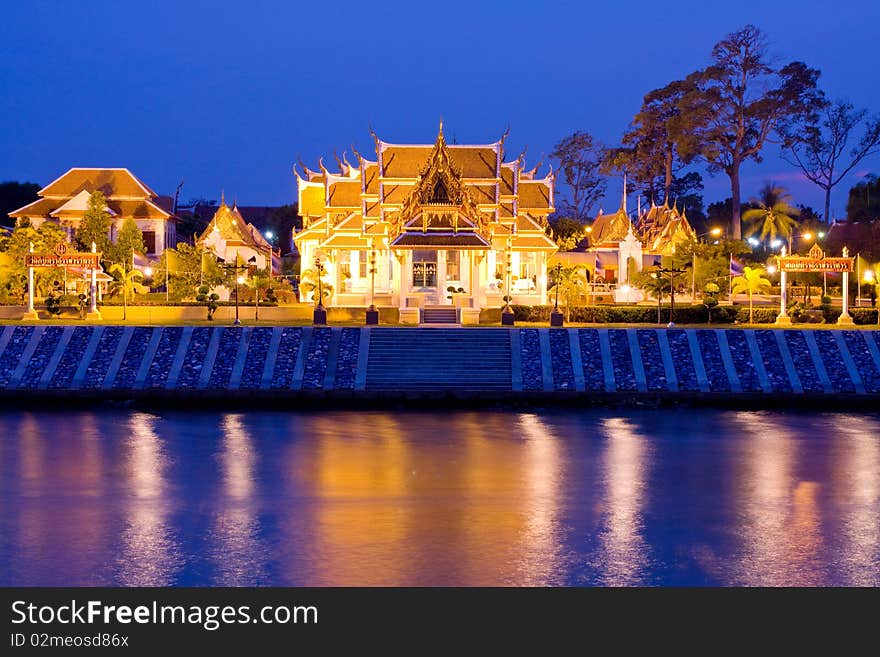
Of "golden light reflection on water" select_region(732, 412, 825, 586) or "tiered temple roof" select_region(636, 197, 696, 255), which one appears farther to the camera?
"tiered temple roof" select_region(636, 197, 696, 255)

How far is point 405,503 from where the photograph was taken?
14414mm

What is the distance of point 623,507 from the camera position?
14.4 m

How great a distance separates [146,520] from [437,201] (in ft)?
91.6

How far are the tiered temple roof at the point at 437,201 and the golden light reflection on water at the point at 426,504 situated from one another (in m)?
18.9

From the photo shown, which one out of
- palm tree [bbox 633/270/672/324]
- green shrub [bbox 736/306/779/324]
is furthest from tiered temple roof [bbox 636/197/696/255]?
green shrub [bbox 736/306/779/324]

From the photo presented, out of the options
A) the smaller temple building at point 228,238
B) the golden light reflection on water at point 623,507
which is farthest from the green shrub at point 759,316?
the smaller temple building at point 228,238

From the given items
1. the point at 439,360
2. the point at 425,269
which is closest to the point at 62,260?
the point at 425,269

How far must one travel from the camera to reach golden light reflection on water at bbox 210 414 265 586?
36.6ft

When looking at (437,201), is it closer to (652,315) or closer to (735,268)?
(652,315)

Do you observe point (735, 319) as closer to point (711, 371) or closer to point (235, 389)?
point (711, 371)

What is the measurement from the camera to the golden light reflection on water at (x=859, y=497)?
37.3 ft

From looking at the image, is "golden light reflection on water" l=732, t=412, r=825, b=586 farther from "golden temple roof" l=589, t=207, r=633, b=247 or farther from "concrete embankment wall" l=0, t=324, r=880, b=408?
"golden temple roof" l=589, t=207, r=633, b=247

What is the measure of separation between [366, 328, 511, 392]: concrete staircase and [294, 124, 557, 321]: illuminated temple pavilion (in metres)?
9.01
